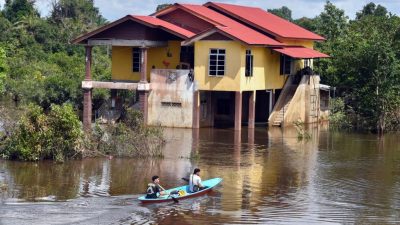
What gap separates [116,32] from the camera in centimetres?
4350

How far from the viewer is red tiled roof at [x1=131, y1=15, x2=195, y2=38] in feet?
139

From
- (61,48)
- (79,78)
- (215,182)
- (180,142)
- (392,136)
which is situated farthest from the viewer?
(61,48)

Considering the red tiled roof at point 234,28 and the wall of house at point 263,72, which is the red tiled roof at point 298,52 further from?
the wall of house at point 263,72

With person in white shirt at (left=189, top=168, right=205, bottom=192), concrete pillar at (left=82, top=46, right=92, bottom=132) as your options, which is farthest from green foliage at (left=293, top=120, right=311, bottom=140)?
person in white shirt at (left=189, top=168, right=205, bottom=192)

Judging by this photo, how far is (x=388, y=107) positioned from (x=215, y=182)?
19.3m

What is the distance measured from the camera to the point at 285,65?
47750 millimetres

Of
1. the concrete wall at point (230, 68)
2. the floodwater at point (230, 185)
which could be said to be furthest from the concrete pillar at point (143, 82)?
the floodwater at point (230, 185)

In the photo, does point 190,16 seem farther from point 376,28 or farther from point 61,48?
point 61,48

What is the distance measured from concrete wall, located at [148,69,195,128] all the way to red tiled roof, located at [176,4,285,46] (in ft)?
10.3

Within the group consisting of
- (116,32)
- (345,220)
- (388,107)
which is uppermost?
(116,32)

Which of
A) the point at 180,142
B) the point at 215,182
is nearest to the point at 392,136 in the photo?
the point at 180,142

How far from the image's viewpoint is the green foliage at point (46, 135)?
3181 centimetres

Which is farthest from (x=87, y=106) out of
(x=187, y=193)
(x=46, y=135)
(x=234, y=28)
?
(x=187, y=193)

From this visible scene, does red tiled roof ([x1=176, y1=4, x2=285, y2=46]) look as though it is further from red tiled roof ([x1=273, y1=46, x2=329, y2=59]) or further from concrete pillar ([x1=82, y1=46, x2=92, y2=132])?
concrete pillar ([x1=82, y1=46, x2=92, y2=132])
